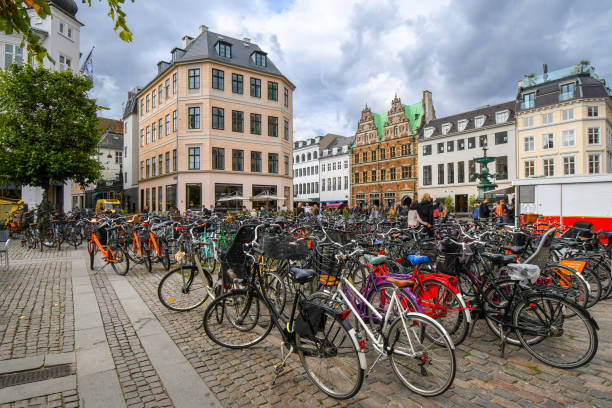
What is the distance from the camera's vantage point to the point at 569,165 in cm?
3566

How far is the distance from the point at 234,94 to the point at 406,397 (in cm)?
2905

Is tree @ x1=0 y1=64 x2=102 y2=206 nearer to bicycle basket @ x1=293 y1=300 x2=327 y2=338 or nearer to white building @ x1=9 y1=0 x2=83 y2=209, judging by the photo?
white building @ x1=9 y1=0 x2=83 y2=209

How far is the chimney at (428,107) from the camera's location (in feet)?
155

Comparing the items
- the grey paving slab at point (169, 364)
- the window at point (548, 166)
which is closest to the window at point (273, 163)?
the grey paving slab at point (169, 364)

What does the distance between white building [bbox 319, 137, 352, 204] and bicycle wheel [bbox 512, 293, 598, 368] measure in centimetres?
5077

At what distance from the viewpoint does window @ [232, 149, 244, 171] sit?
2880cm

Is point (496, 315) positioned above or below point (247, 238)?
below

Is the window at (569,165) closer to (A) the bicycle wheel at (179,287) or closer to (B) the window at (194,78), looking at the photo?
A: (B) the window at (194,78)

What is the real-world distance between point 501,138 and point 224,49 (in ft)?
106

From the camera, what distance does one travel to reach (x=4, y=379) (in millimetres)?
3191

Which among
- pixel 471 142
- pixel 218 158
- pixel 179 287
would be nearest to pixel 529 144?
pixel 471 142

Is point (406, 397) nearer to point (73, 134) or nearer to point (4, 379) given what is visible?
point (4, 379)

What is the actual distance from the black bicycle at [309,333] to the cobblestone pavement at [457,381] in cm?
13

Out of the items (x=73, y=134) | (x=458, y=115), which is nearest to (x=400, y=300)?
(x=73, y=134)
